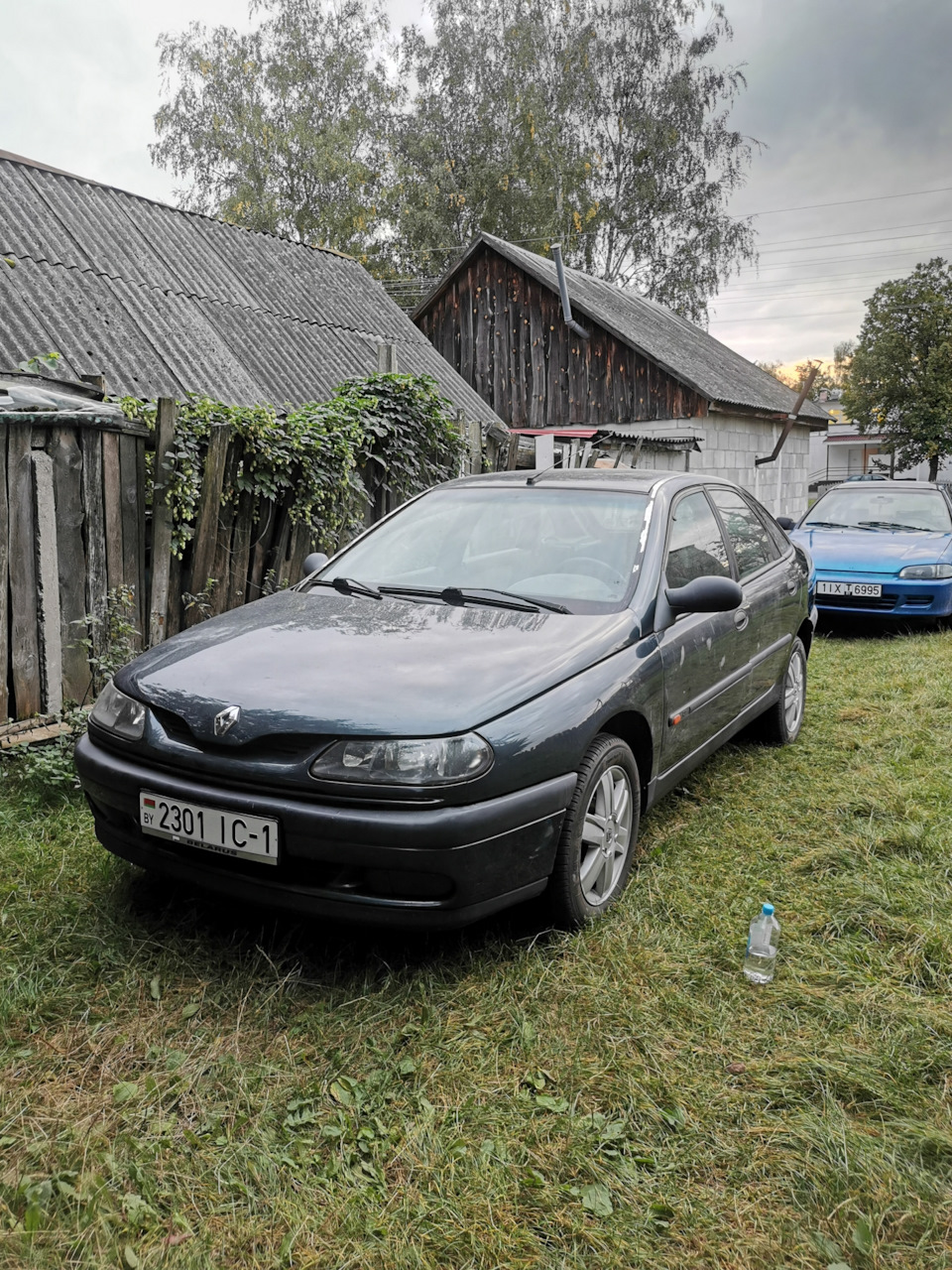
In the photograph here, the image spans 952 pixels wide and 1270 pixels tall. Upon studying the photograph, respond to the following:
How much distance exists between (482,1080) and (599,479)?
268 centimetres

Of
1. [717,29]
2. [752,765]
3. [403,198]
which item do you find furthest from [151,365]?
[717,29]

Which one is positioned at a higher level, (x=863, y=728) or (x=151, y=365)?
(x=151, y=365)

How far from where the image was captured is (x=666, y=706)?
11.1ft

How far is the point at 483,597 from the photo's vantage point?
3.37 meters

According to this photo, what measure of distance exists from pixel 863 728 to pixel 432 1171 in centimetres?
423

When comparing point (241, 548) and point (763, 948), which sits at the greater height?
point (241, 548)

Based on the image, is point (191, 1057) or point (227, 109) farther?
point (227, 109)

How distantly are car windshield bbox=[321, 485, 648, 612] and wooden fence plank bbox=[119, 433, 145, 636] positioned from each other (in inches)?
52.8

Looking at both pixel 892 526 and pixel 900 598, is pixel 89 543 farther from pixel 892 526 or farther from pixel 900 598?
pixel 892 526

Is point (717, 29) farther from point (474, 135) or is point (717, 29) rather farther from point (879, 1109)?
point (879, 1109)

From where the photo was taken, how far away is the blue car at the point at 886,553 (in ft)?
27.3

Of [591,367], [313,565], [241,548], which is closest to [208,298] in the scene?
[241,548]

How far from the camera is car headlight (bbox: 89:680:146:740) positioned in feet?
9.06

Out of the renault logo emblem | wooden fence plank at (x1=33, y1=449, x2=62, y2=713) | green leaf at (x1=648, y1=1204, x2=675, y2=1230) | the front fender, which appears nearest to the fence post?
wooden fence plank at (x1=33, y1=449, x2=62, y2=713)
